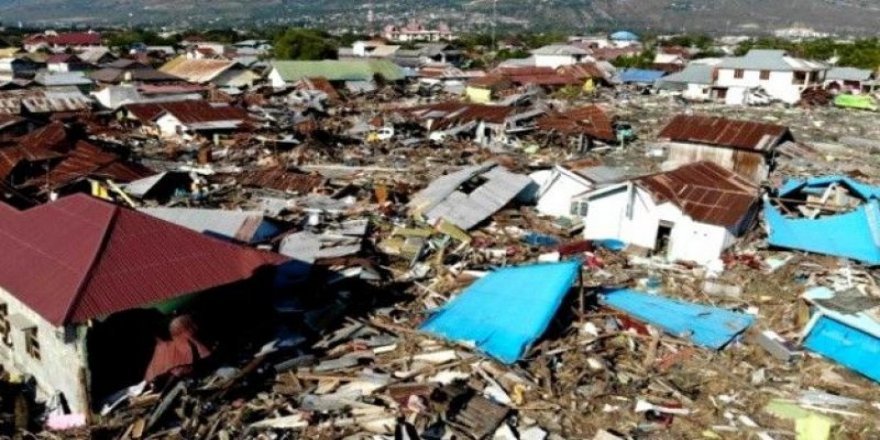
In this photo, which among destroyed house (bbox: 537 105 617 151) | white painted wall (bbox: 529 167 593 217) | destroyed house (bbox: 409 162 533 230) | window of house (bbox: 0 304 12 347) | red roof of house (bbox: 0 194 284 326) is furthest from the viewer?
destroyed house (bbox: 537 105 617 151)

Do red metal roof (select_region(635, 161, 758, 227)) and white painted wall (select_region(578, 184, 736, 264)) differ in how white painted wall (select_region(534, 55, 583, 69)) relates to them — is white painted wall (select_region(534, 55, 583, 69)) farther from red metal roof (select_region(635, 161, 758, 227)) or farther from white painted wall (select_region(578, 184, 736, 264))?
white painted wall (select_region(578, 184, 736, 264))

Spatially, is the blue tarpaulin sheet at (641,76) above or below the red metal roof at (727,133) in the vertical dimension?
below

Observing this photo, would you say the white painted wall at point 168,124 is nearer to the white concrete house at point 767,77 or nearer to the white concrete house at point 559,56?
the white concrete house at point 767,77

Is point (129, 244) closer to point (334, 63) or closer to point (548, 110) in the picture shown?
point (548, 110)

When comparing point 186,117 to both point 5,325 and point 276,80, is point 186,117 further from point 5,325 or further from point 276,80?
point 5,325

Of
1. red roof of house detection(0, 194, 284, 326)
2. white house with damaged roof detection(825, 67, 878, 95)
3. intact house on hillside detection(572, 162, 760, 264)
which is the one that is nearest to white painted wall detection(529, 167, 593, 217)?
intact house on hillside detection(572, 162, 760, 264)

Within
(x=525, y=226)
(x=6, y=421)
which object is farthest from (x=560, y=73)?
(x=6, y=421)

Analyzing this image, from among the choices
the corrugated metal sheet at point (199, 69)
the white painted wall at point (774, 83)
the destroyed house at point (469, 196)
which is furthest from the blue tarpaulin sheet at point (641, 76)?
the destroyed house at point (469, 196)
